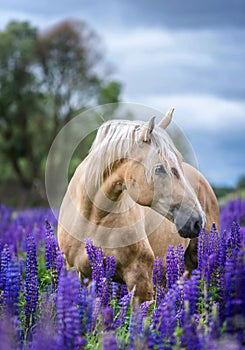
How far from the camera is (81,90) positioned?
4041cm

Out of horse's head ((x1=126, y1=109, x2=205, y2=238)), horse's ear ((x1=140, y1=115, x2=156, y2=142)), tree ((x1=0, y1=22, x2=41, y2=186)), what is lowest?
tree ((x1=0, y1=22, x2=41, y2=186))

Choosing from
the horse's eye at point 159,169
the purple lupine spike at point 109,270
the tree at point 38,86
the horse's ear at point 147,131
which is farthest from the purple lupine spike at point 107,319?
the tree at point 38,86

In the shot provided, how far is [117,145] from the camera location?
4.91 metres

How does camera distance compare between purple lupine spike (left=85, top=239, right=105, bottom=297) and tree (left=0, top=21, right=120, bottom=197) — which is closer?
purple lupine spike (left=85, top=239, right=105, bottom=297)

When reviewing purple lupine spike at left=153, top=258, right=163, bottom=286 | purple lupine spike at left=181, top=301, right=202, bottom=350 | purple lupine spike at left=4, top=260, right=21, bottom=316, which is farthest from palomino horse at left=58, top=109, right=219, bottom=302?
purple lupine spike at left=181, top=301, right=202, bottom=350

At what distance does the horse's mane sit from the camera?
4.79 meters

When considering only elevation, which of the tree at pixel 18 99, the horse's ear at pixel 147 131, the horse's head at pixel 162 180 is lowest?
the tree at pixel 18 99

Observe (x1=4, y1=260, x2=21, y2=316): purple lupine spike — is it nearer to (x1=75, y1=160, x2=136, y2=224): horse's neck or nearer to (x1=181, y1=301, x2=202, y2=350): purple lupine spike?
(x1=181, y1=301, x2=202, y2=350): purple lupine spike

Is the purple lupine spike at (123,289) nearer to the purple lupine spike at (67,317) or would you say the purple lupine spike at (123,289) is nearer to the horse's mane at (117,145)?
the horse's mane at (117,145)

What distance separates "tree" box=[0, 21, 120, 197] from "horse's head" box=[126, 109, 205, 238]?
3577 cm

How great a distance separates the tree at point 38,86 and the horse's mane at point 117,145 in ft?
116

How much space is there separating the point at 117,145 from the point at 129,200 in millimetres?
647

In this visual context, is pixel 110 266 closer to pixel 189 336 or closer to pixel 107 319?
pixel 107 319

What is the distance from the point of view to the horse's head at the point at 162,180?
4758 mm
